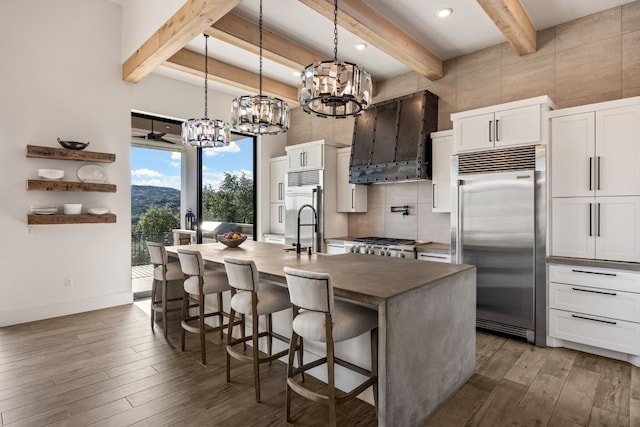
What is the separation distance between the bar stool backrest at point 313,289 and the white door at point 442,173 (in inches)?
116

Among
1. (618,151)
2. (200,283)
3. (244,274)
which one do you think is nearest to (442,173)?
(618,151)

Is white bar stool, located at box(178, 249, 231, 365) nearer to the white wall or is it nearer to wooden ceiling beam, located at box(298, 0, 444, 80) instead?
the white wall

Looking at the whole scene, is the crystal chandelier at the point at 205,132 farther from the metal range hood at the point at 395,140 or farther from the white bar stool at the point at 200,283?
the metal range hood at the point at 395,140

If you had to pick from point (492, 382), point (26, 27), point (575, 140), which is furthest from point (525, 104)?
point (26, 27)

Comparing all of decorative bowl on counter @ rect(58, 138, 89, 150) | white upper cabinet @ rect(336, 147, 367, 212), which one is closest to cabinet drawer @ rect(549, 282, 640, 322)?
white upper cabinet @ rect(336, 147, 367, 212)

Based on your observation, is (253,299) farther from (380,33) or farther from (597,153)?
(597,153)

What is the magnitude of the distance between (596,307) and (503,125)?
6.34 ft

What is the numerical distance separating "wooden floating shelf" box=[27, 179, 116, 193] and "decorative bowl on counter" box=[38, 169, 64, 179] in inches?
2.3

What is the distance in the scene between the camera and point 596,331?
3.11 m

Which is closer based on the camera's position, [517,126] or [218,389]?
[218,389]

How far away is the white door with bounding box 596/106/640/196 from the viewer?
9.86 feet

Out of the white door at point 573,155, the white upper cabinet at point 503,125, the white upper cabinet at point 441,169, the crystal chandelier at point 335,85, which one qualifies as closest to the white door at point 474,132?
the white upper cabinet at point 503,125

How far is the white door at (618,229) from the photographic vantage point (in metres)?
3.00

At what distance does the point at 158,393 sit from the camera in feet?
8.05
